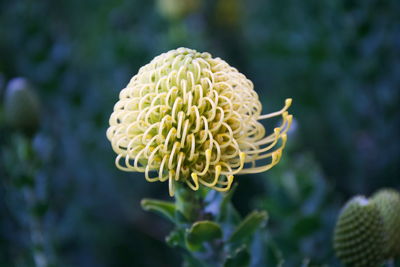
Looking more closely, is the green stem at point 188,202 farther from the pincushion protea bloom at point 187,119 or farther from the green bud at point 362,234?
the green bud at point 362,234

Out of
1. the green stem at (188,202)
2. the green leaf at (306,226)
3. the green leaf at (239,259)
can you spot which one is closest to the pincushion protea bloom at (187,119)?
the green stem at (188,202)

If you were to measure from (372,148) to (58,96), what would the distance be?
2.73 meters

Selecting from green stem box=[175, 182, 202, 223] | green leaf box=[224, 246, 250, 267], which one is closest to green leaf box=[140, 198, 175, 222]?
green stem box=[175, 182, 202, 223]

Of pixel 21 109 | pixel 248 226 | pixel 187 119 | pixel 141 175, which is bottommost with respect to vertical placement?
pixel 248 226

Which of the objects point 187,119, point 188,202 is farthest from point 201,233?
point 187,119

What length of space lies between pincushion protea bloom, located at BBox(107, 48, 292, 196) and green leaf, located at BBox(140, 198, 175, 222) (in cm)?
18

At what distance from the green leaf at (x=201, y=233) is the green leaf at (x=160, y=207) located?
136 mm

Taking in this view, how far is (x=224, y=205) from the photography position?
5.95ft

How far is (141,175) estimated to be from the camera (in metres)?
4.18

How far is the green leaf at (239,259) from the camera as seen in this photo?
174 centimetres

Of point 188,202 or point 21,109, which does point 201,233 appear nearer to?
point 188,202

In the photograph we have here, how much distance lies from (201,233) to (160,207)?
213mm

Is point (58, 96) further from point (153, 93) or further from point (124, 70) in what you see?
point (153, 93)

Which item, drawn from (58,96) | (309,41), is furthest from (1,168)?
(309,41)
